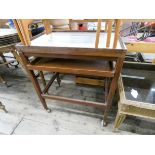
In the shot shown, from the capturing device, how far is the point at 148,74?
1.11m

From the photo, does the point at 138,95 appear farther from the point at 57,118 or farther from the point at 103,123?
the point at 57,118

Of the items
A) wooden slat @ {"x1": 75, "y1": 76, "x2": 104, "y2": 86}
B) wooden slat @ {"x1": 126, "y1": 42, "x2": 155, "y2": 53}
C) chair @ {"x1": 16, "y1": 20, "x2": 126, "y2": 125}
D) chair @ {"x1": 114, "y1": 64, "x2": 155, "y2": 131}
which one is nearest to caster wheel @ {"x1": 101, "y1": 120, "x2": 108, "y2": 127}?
chair @ {"x1": 114, "y1": 64, "x2": 155, "y2": 131}

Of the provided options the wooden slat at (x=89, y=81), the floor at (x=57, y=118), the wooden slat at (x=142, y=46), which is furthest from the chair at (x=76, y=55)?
the wooden slat at (x=89, y=81)

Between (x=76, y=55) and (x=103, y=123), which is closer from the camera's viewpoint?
(x=76, y=55)

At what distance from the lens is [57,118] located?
1.37m

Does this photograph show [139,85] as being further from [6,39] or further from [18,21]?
[6,39]

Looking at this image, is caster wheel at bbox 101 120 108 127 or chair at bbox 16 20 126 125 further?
caster wheel at bbox 101 120 108 127

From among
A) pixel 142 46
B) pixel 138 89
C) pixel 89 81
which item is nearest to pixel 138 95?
pixel 138 89

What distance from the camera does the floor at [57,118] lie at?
4.08 ft

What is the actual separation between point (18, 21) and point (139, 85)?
0.97 m

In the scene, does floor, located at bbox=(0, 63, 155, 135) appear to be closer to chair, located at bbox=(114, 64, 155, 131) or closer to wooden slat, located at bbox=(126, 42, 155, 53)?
chair, located at bbox=(114, 64, 155, 131)

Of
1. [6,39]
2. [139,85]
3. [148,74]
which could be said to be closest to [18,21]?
[6,39]

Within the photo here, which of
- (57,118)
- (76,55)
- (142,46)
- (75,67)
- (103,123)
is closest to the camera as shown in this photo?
(76,55)

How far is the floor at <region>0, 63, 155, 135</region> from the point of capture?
4.08 ft
